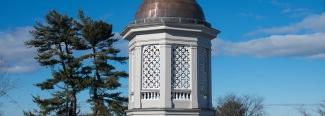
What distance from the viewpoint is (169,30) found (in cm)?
1255

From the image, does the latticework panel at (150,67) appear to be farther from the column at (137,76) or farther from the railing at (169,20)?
the railing at (169,20)

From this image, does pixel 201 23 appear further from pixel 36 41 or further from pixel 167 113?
pixel 36 41

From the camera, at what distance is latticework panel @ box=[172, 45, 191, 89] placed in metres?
12.7

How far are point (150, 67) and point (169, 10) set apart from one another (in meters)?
1.63

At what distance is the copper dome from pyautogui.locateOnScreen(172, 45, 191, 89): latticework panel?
934 millimetres

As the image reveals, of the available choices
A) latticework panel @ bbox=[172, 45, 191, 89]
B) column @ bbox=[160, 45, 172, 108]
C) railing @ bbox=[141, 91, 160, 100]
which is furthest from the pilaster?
railing @ bbox=[141, 91, 160, 100]

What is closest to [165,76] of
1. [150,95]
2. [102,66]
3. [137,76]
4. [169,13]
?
[150,95]

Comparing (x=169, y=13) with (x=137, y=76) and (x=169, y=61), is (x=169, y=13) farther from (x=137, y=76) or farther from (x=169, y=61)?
(x=137, y=76)

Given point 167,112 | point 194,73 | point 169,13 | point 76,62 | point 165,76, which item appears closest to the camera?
point 167,112

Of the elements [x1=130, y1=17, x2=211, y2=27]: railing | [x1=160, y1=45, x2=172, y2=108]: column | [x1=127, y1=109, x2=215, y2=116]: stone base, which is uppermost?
[x1=130, y1=17, x2=211, y2=27]: railing

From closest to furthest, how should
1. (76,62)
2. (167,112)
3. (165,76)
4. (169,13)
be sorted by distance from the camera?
(167,112)
(165,76)
(169,13)
(76,62)

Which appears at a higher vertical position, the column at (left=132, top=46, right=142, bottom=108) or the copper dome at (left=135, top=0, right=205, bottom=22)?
the copper dome at (left=135, top=0, right=205, bottom=22)

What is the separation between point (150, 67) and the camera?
1281cm

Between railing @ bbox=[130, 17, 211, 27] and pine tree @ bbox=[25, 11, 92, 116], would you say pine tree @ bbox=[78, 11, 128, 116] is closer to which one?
pine tree @ bbox=[25, 11, 92, 116]
